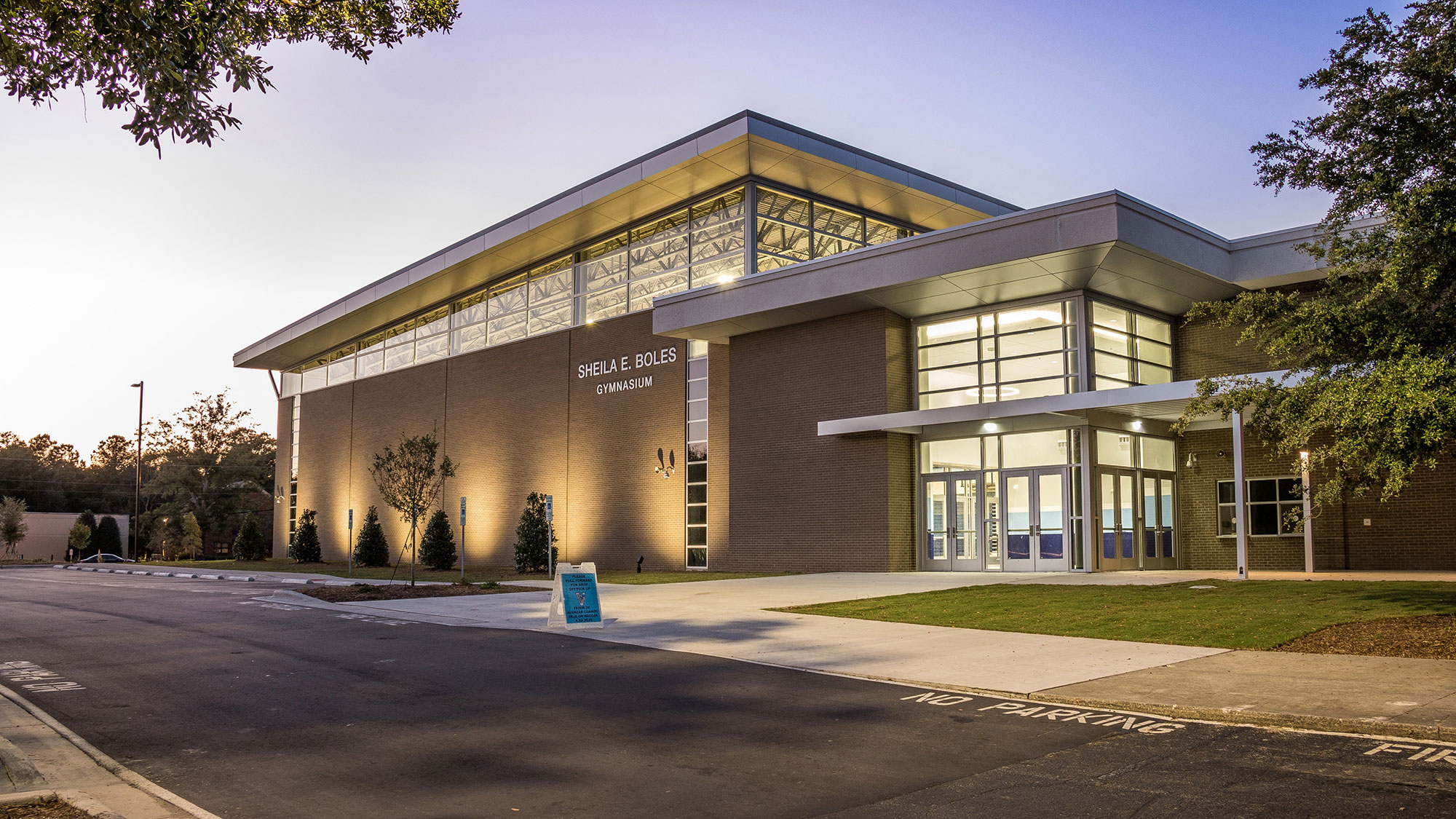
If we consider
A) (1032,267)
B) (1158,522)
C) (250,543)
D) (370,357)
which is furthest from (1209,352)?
(250,543)

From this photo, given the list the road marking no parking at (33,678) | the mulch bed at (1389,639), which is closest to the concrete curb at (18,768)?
the road marking no parking at (33,678)

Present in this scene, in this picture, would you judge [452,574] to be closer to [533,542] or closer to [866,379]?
[533,542]

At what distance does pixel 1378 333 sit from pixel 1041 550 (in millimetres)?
13541

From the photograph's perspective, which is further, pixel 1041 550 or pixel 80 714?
pixel 1041 550

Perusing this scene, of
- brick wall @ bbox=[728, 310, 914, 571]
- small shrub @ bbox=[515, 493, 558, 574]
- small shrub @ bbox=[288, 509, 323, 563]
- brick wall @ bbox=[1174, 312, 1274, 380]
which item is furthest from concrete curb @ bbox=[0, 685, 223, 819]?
small shrub @ bbox=[288, 509, 323, 563]

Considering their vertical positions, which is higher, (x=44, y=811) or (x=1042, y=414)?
→ (x=1042, y=414)

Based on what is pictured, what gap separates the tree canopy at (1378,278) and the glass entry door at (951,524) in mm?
12758

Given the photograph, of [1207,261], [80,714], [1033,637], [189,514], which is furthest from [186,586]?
[189,514]

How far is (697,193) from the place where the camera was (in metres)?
32.1

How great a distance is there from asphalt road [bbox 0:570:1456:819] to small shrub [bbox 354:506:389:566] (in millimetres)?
29858

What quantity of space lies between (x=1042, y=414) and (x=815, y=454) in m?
6.37

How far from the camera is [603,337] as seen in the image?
35.4 metres

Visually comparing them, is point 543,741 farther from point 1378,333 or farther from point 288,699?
point 1378,333

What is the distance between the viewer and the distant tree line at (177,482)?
73562mm
